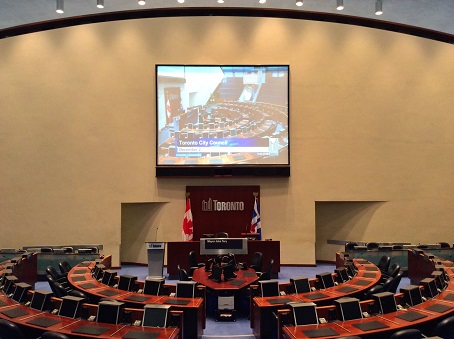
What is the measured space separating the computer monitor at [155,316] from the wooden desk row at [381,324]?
138 centimetres

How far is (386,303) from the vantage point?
5.58 m

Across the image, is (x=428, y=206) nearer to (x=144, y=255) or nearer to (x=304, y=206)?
(x=304, y=206)

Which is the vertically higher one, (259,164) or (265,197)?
(259,164)

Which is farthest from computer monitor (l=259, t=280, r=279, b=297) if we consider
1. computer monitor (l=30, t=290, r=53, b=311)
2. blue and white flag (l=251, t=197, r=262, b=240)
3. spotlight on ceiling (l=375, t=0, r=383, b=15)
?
spotlight on ceiling (l=375, t=0, r=383, b=15)

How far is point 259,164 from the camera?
13375 millimetres

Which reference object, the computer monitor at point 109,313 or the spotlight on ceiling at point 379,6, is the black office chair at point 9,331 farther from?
the spotlight on ceiling at point 379,6

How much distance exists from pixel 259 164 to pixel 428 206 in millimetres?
5394

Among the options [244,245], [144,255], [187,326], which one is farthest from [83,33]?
[187,326]

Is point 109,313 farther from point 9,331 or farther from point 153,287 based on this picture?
point 153,287

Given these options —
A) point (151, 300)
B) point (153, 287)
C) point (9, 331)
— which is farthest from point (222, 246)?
point (9, 331)

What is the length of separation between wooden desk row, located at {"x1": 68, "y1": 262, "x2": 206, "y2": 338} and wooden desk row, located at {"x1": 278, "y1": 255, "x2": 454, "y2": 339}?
1.36 meters

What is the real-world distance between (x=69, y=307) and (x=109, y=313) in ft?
1.87

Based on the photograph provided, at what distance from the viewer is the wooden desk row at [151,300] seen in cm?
614

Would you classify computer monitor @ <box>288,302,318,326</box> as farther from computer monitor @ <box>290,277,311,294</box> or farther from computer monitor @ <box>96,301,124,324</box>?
computer monitor @ <box>96,301,124,324</box>
